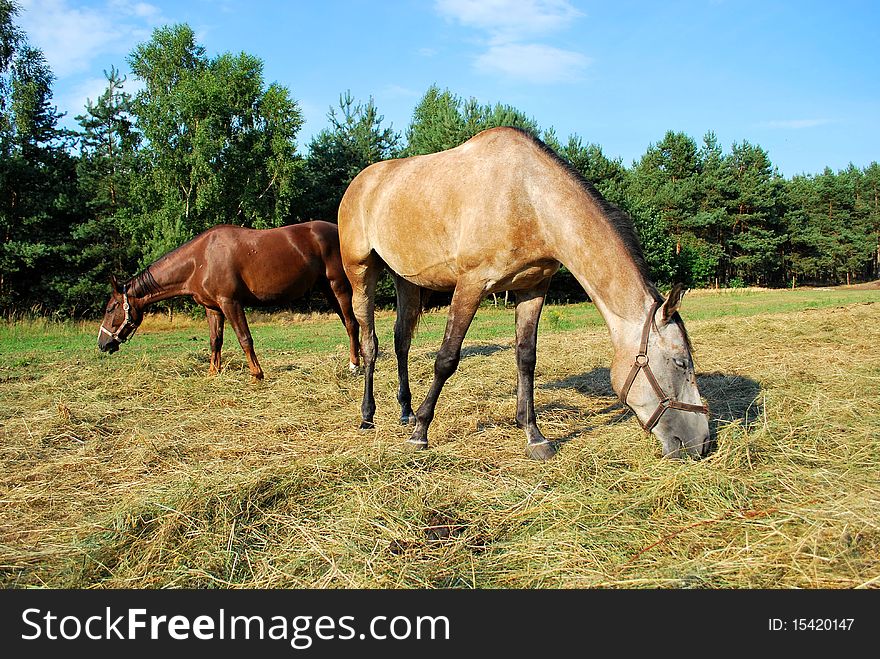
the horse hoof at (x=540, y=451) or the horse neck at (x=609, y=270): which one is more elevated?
the horse neck at (x=609, y=270)

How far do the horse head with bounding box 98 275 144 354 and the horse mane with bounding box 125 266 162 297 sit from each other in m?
0.11

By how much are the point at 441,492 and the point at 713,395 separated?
3.86 metres

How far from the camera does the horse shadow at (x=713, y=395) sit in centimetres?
485

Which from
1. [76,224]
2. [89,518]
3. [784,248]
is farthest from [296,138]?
[784,248]

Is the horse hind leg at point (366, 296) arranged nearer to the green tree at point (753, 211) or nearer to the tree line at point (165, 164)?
the tree line at point (165, 164)

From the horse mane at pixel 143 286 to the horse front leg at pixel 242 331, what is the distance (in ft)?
3.97

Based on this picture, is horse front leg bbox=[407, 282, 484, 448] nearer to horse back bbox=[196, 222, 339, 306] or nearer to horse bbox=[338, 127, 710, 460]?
horse bbox=[338, 127, 710, 460]

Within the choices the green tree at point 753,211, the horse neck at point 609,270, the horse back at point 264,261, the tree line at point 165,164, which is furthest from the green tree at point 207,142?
the green tree at point 753,211

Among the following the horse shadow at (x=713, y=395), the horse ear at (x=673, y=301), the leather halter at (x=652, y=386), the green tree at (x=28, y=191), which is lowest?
the horse shadow at (x=713, y=395)

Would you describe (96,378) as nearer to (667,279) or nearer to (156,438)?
(156,438)

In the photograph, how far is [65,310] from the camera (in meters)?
21.9

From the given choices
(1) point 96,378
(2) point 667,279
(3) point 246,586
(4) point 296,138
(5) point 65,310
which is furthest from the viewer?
(2) point 667,279

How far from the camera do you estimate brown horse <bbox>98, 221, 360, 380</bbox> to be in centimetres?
823

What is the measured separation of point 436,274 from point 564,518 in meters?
2.53
